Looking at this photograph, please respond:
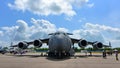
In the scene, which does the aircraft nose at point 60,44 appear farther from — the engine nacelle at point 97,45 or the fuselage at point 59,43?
the engine nacelle at point 97,45

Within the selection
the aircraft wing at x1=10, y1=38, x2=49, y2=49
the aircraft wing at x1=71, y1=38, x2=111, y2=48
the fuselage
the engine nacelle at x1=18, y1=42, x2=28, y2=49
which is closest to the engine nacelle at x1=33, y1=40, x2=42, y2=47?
the aircraft wing at x1=10, y1=38, x2=49, y2=49

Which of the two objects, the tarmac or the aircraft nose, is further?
the aircraft nose

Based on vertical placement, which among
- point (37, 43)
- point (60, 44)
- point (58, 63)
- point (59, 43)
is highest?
point (37, 43)

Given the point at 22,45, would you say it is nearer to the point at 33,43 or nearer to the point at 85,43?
the point at 33,43

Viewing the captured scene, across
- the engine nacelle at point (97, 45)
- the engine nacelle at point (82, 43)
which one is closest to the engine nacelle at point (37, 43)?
the engine nacelle at point (82, 43)

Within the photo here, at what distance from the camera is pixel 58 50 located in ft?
93.3

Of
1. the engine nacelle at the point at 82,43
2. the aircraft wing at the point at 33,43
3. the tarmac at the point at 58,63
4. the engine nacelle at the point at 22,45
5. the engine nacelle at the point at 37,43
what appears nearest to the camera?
the tarmac at the point at 58,63

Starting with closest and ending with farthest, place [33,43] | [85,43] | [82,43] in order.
→ [85,43]
[82,43]
[33,43]

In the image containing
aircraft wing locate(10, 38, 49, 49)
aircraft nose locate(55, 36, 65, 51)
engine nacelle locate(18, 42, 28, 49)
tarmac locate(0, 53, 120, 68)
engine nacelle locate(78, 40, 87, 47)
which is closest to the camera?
tarmac locate(0, 53, 120, 68)

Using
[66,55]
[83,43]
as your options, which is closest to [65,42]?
[66,55]

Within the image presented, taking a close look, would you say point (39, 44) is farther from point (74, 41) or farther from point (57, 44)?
point (57, 44)

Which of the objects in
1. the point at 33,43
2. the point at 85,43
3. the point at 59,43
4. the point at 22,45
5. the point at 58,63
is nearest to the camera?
the point at 58,63

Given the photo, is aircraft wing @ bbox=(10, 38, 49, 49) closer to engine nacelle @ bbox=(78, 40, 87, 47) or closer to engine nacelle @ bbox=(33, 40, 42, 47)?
engine nacelle @ bbox=(33, 40, 42, 47)

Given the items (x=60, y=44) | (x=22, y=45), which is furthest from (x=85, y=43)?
(x=60, y=44)
